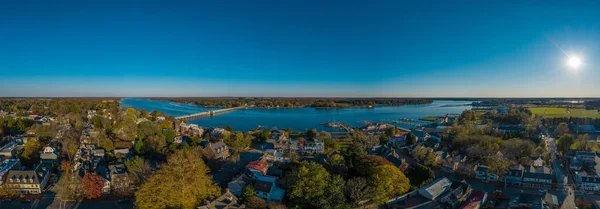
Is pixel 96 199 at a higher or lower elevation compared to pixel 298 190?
lower

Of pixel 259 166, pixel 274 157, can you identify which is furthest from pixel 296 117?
pixel 259 166

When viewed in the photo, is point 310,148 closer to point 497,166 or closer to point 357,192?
point 357,192

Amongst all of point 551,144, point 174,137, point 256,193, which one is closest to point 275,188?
point 256,193

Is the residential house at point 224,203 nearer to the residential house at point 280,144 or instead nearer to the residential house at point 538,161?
the residential house at point 280,144

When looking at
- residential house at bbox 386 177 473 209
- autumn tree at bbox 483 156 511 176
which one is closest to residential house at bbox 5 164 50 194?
residential house at bbox 386 177 473 209

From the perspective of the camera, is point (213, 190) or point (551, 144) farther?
point (551, 144)

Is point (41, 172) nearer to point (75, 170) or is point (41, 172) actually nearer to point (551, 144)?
point (75, 170)

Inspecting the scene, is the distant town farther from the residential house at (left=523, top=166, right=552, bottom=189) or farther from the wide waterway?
the wide waterway
